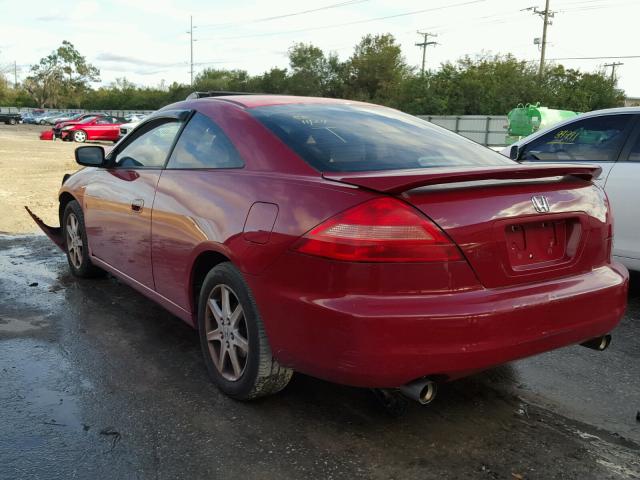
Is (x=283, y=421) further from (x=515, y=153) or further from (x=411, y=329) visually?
(x=515, y=153)

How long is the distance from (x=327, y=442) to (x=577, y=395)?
1.49 m

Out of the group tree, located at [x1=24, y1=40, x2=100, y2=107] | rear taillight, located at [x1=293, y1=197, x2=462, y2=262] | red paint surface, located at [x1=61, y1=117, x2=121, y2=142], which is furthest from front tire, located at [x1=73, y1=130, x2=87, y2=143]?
tree, located at [x1=24, y1=40, x2=100, y2=107]

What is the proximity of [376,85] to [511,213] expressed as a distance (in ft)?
215

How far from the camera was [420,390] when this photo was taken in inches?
95.7

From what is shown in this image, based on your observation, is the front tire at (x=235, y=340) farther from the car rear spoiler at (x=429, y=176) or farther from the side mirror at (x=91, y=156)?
the side mirror at (x=91, y=156)

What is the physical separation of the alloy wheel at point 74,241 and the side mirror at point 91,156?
28.1 inches

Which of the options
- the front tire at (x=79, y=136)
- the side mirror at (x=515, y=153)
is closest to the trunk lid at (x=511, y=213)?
the side mirror at (x=515, y=153)

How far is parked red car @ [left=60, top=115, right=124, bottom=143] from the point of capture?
111ft

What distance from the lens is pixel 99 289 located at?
514 centimetres

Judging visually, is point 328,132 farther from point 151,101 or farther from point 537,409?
point 151,101

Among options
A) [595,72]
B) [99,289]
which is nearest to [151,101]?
[595,72]

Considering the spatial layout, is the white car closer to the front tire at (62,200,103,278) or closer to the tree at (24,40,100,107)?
the front tire at (62,200,103,278)

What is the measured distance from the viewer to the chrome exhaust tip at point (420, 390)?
2438 millimetres

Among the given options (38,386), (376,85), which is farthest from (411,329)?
(376,85)
